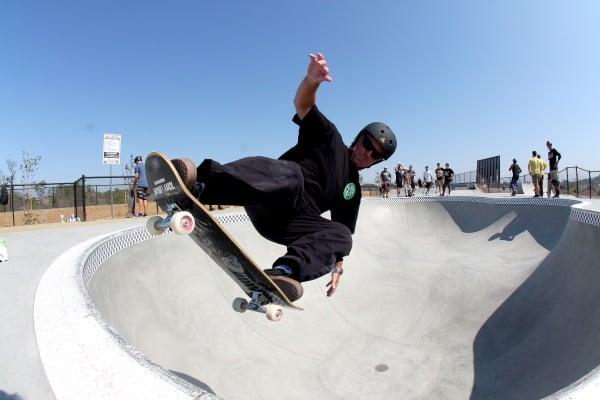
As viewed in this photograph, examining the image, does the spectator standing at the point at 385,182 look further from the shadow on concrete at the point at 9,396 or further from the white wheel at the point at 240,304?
the shadow on concrete at the point at 9,396

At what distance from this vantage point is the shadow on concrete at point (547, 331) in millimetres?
4605

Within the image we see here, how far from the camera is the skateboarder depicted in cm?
267

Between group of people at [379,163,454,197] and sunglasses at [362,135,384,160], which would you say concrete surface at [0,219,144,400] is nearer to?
sunglasses at [362,135,384,160]

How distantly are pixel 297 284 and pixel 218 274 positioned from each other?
4.26m

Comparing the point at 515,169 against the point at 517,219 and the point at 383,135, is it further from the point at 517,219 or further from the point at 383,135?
the point at 383,135

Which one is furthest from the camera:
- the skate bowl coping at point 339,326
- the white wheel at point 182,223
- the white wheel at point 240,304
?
the white wheel at point 240,304

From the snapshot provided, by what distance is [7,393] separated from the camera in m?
1.40

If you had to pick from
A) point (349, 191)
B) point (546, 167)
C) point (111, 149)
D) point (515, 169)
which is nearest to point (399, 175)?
point (515, 169)

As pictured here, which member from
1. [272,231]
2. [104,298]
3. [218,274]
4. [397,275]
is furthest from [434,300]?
[104,298]

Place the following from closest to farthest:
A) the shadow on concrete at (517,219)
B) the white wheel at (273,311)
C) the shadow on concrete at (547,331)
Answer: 1. the white wheel at (273,311)
2. the shadow on concrete at (547,331)
3. the shadow on concrete at (517,219)

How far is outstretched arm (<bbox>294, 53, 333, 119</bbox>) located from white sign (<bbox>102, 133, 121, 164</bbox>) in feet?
30.7

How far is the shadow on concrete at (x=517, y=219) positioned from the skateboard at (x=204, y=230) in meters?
8.55

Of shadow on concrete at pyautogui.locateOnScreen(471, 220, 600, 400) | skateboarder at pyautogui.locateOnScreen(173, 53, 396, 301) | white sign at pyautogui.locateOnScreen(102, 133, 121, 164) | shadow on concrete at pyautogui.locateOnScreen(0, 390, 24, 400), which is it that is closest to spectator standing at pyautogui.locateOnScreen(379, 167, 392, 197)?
shadow on concrete at pyautogui.locateOnScreen(471, 220, 600, 400)

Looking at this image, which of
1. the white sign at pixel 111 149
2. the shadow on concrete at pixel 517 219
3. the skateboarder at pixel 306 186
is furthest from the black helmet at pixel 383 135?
the white sign at pixel 111 149
